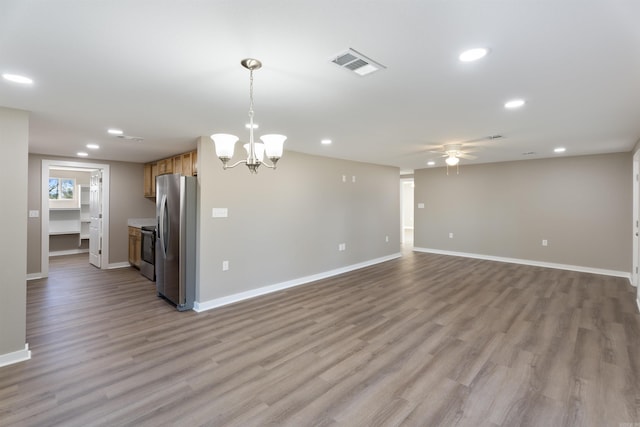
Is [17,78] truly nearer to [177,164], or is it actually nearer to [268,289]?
[177,164]

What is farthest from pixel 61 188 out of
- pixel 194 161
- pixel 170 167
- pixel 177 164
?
pixel 194 161

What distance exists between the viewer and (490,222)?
23.4 feet

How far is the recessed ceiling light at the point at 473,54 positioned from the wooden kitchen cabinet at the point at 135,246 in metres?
6.25

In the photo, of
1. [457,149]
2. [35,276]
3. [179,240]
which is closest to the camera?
[179,240]

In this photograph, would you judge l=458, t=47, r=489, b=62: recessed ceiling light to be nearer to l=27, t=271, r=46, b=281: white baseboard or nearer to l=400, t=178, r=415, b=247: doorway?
l=27, t=271, r=46, b=281: white baseboard

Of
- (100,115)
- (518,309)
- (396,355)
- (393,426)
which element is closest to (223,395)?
(393,426)

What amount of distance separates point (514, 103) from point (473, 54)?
1.29 meters

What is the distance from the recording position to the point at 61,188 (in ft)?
27.3

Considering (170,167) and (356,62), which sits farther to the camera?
(170,167)

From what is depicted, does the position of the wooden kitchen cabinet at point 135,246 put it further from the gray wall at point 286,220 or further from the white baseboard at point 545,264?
the white baseboard at point 545,264

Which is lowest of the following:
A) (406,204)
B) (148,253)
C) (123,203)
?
(148,253)

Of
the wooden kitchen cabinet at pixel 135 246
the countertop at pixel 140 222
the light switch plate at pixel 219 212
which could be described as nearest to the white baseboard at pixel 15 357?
the light switch plate at pixel 219 212

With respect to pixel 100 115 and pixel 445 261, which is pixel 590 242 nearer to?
pixel 445 261

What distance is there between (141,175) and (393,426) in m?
7.09
